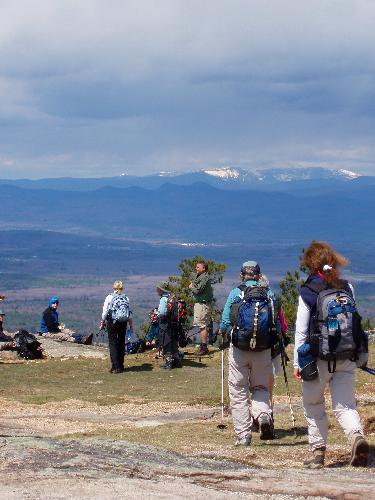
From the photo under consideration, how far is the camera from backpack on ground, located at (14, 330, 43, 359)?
23114mm

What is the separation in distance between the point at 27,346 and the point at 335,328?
1581cm

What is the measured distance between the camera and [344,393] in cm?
883

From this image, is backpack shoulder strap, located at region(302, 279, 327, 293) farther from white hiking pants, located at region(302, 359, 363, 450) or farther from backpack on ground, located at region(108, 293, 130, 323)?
backpack on ground, located at region(108, 293, 130, 323)

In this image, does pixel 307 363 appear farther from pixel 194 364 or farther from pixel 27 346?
pixel 27 346

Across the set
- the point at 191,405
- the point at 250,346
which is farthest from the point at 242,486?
the point at 191,405

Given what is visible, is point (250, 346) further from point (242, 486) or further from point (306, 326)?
point (242, 486)

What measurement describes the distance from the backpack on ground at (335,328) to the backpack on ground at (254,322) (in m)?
1.37

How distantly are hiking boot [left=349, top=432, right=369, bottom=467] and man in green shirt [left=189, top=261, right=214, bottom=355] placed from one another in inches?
529

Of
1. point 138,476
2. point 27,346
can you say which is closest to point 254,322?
point 138,476

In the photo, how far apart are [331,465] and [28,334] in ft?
51.5

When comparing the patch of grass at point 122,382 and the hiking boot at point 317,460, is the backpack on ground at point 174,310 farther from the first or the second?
the hiking boot at point 317,460

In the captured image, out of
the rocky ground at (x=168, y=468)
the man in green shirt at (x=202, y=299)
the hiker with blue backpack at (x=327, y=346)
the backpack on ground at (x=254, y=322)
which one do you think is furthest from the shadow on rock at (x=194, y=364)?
the hiker with blue backpack at (x=327, y=346)

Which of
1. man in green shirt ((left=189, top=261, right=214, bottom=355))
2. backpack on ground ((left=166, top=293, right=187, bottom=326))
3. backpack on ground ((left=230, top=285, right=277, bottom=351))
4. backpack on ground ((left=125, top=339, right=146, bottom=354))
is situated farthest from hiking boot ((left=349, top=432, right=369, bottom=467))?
backpack on ground ((left=125, top=339, right=146, bottom=354))

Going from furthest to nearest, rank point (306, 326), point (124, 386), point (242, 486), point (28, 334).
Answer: point (28, 334) → point (124, 386) → point (306, 326) → point (242, 486)
